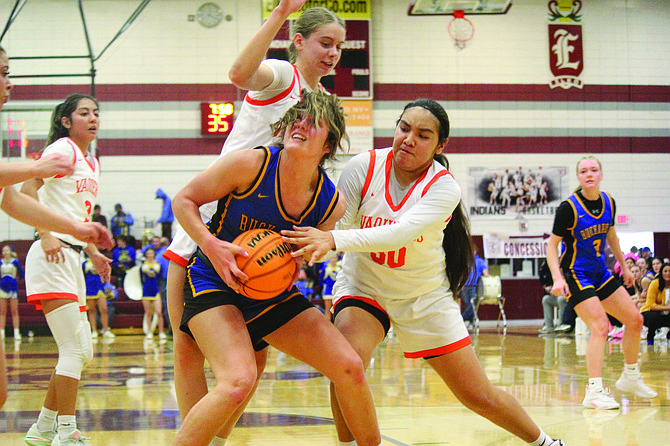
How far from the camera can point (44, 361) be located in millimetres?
8344

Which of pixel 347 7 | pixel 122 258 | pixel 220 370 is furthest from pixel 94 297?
pixel 220 370

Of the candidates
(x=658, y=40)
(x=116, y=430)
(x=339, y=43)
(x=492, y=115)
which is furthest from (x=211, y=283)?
(x=658, y=40)

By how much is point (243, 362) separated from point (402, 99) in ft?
47.6

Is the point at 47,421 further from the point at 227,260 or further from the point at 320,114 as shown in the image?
the point at 320,114

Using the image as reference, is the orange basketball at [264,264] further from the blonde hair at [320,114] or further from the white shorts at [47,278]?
the white shorts at [47,278]

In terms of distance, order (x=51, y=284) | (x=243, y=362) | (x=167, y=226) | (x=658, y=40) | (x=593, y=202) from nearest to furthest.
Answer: (x=243, y=362), (x=51, y=284), (x=593, y=202), (x=167, y=226), (x=658, y=40)

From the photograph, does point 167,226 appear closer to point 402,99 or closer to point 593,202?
point 402,99

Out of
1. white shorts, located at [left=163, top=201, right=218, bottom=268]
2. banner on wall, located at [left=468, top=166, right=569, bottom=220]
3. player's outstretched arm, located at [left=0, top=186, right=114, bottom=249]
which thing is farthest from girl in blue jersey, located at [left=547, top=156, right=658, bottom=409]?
banner on wall, located at [left=468, top=166, right=569, bottom=220]

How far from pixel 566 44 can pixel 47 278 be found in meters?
15.8

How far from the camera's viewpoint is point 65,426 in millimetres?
3594

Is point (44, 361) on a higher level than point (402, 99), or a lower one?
lower

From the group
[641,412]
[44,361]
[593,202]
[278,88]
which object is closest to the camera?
[278,88]

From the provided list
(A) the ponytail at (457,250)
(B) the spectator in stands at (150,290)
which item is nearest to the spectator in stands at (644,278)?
(B) the spectator in stands at (150,290)

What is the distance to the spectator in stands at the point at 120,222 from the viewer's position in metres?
14.7
